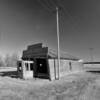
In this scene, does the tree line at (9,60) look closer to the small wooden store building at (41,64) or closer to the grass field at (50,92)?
the small wooden store building at (41,64)

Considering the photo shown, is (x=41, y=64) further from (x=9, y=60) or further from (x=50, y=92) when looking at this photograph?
(x=9, y=60)

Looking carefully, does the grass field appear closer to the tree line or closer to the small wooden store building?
the small wooden store building

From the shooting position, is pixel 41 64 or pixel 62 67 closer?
pixel 62 67

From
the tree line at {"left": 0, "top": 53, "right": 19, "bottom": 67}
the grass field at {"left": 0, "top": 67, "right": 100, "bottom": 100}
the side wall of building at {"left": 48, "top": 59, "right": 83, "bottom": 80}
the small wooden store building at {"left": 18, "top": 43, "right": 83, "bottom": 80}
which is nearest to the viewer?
the grass field at {"left": 0, "top": 67, "right": 100, "bottom": 100}

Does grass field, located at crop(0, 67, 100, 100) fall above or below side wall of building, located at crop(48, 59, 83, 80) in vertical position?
below

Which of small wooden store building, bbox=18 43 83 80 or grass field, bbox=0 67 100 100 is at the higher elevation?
→ small wooden store building, bbox=18 43 83 80

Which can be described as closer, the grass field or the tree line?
the grass field

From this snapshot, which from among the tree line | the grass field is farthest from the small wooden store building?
the tree line

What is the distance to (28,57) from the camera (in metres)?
19.6

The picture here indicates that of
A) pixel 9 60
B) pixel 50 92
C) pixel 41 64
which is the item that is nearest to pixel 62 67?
pixel 41 64

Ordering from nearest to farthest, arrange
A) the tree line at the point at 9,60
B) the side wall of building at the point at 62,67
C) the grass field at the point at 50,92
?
the grass field at the point at 50,92
the side wall of building at the point at 62,67
the tree line at the point at 9,60

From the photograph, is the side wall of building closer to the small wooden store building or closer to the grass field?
the small wooden store building

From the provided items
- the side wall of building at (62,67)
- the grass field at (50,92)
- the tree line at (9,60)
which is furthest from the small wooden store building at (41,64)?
the tree line at (9,60)

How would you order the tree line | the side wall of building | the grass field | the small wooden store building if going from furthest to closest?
the tree line → the side wall of building → the small wooden store building → the grass field
